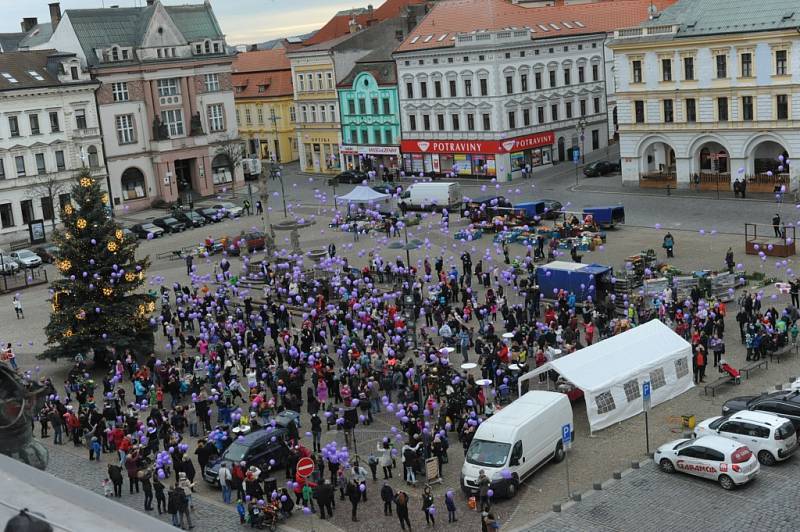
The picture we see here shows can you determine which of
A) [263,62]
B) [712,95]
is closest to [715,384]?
[712,95]

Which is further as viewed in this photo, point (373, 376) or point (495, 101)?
point (495, 101)

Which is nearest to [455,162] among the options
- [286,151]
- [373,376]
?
[286,151]

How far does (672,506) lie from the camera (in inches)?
854

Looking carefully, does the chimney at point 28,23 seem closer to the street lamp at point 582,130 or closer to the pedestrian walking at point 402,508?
the street lamp at point 582,130

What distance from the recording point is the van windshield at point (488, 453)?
2311 cm

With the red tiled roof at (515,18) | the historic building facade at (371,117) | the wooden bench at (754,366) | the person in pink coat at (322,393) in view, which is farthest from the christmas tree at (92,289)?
the historic building facade at (371,117)

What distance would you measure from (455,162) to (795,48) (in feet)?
87.0

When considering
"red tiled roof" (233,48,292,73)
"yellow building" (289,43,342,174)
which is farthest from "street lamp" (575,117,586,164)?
"red tiled roof" (233,48,292,73)

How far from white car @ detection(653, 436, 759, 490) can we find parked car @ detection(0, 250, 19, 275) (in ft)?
133

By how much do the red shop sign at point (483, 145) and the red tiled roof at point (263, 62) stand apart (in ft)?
65.7

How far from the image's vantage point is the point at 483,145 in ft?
230

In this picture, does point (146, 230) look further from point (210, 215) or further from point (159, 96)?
point (159, 96)

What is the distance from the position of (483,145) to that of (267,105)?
28943 millimetres

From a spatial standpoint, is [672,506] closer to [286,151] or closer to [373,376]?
[373,376]
